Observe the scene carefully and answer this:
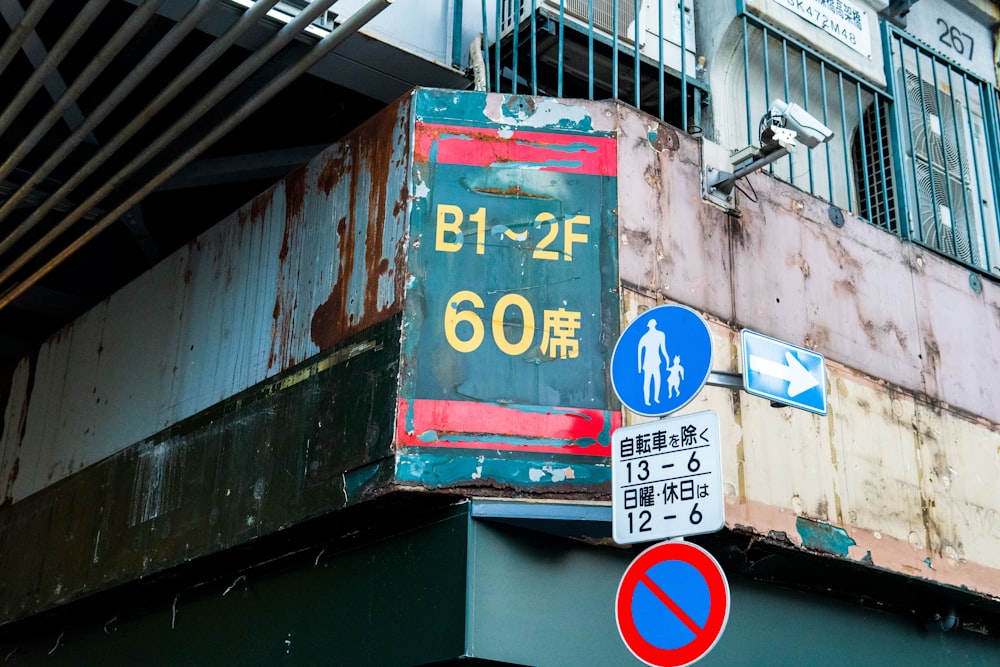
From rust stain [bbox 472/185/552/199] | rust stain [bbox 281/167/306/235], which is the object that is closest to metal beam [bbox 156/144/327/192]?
rust stain [bbox 281/167/306/235]

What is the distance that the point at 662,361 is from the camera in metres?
5.80

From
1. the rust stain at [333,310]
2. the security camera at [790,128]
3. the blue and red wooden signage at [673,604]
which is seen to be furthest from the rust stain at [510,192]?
the blue and red wooden signage at [673,604]

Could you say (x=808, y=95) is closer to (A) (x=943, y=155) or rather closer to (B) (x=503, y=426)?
(A) (x=943, y=155)

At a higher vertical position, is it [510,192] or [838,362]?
[510,192]

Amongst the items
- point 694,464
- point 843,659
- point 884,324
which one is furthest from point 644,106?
point 694,464

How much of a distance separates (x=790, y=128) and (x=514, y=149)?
169cm

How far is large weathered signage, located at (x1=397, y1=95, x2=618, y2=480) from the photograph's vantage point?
6.86 metres

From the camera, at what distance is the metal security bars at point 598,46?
8.66 m

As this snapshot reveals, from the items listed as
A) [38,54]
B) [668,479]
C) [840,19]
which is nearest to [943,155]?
[840,19]

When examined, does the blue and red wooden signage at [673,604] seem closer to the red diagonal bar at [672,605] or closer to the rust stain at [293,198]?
the red diagonal bar at [672,605]

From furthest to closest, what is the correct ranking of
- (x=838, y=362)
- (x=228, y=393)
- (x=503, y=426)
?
(x=228, y=393)
(x=838, y=362)
(x=503, y=426)

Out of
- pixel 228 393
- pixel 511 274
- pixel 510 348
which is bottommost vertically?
pixel 510 348

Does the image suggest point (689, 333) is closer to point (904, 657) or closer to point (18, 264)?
point (904, 657)

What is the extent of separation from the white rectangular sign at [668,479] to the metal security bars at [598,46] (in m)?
3.33
